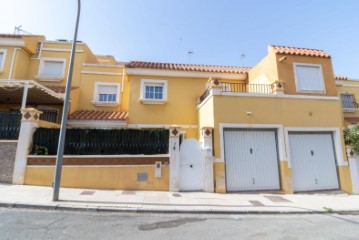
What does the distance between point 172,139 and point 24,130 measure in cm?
671

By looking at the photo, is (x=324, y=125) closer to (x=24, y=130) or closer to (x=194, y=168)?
(x=194, y=168)

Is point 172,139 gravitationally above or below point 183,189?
above

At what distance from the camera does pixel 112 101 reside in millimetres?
14328

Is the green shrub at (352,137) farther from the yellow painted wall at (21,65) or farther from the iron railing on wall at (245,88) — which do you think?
the yellow painted wall at (21,65)

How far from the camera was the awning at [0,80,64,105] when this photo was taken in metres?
10.2

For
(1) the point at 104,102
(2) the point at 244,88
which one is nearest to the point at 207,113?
(2) the point at 244,88

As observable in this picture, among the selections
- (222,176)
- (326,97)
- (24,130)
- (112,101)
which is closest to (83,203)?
(24,130)

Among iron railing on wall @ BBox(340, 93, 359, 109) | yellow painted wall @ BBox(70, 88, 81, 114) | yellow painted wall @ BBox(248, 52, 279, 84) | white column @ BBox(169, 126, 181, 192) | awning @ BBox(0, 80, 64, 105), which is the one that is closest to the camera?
white column @ BBox(169, 126, 181, 192)

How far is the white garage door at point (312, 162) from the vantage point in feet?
33.7

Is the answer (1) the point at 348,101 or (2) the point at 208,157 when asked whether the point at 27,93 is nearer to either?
(2) the point at 208,157

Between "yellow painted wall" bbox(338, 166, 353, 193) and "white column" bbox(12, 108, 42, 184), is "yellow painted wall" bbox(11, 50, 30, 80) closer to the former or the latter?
"white column" bbox(12, 108, 42, 184)

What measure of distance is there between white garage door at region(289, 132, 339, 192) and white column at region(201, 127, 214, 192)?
4.44 metres

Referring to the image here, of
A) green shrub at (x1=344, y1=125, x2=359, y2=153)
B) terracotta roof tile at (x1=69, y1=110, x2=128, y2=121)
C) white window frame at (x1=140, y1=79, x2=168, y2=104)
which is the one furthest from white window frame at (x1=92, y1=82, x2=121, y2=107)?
green shrub at (x1=344, y1=125, x2=359, y2=153)

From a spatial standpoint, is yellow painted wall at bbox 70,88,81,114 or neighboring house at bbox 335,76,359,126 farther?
neighboring house at bbox 335,76,359,126
